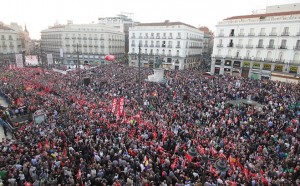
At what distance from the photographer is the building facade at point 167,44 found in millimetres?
51594

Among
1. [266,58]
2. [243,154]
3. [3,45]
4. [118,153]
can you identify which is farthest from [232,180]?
[3,45]

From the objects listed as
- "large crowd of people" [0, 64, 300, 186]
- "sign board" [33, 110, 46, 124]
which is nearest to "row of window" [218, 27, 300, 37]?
"large crowd of people" [0, 64, 300, 186]

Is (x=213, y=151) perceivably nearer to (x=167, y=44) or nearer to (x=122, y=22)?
(x=167, y=44)

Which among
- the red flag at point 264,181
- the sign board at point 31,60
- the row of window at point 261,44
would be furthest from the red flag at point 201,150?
the sign board at point 31,60

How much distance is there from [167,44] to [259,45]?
22.0 meters

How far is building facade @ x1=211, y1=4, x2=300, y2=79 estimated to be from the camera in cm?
3553

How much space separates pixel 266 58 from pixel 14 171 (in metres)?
42.0

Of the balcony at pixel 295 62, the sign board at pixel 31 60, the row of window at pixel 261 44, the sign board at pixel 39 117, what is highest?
the row of window at pixel 261 44

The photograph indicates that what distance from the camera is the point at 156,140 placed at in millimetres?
14297

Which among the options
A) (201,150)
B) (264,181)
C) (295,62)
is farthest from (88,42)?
(264,181)

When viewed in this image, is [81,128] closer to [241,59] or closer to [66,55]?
[241,59]

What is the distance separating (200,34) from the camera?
6194 cm

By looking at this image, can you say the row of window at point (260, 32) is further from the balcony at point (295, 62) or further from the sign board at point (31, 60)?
the sign board at point (31, 60)

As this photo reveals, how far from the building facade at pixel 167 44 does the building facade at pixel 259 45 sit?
30.0 feet
